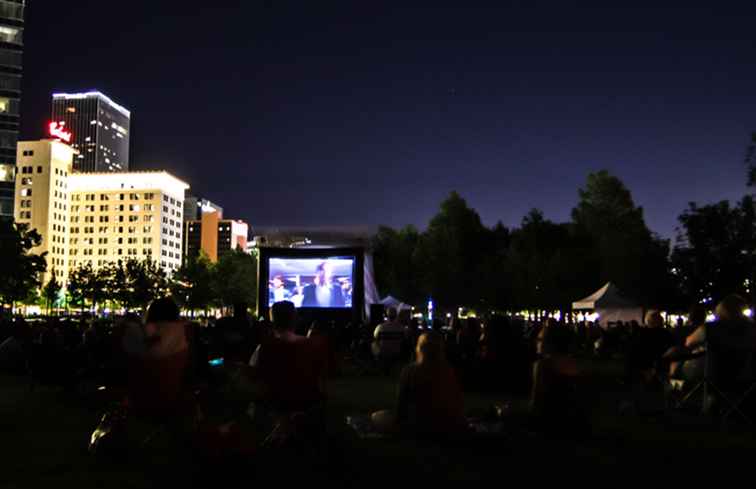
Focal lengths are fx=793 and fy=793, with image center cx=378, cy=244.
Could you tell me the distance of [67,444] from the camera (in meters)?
7.53

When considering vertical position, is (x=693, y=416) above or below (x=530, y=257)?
below

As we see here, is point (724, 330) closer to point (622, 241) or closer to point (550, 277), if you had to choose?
point (622, 241)

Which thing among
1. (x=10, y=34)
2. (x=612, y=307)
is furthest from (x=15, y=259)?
(x=10, y=34)

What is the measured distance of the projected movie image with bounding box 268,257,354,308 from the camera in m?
27.2

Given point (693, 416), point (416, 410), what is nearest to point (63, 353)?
point (416, 410)

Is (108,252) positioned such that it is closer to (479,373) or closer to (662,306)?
(662,306)

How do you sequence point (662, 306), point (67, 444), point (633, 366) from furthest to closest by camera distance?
1. point (662, 306)
2. point (633, 366)
3. point (67, 444)

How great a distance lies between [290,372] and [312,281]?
2142 centimetres

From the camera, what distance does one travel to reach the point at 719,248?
96.0 ft

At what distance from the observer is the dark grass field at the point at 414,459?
5.86 m

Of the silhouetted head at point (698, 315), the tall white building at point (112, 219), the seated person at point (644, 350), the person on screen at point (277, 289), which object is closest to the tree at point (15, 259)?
the person on screen at point (277, 289)

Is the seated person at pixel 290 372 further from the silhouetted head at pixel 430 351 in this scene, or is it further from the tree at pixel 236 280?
the tree at pixel 236 280

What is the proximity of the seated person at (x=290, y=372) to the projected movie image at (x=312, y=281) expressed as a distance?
21.2 meters

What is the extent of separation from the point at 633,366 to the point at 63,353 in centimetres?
863
